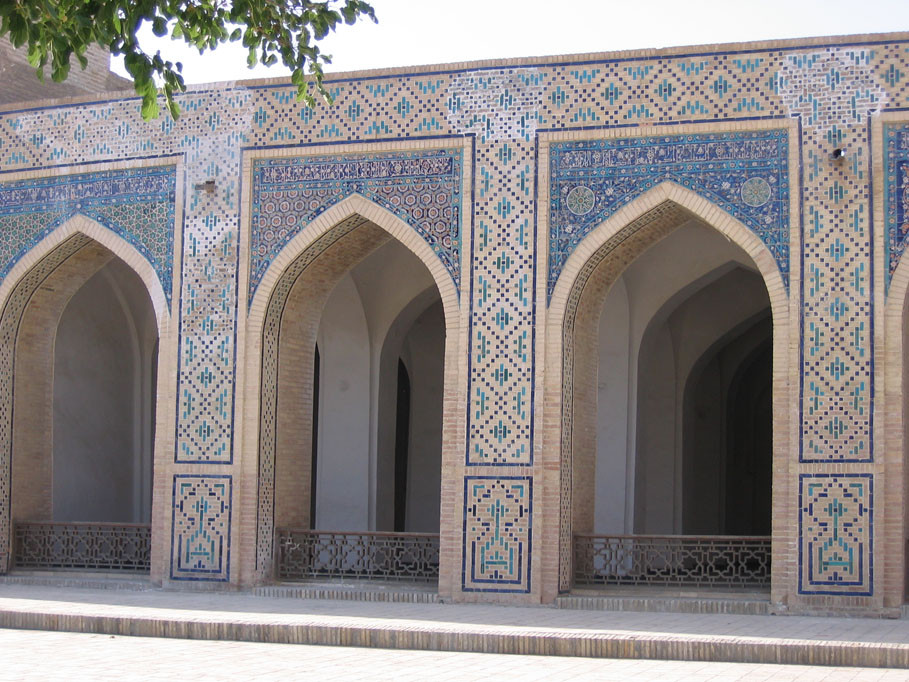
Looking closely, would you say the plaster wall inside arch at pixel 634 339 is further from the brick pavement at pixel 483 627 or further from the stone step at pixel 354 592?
the brick pavement at pixel 483 627

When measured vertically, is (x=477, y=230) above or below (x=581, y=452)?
above

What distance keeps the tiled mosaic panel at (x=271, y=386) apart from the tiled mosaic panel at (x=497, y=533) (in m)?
1.57

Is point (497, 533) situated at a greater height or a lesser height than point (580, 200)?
lesser

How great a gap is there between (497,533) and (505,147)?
256 centimetres

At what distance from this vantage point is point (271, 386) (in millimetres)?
10273

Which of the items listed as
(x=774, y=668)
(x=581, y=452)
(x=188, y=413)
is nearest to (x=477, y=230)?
(x=581, y=452)

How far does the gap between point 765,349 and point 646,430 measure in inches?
126

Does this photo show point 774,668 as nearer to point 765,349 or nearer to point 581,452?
point 581,452

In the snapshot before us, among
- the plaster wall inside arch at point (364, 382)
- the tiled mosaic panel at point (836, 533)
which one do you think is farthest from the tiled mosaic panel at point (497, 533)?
the plaster wall inside arch at point (364, 382)

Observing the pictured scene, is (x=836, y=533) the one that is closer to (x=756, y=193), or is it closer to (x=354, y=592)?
(x=756, y=193)

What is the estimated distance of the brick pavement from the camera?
6.79 meters

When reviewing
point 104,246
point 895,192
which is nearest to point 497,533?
point 895,192

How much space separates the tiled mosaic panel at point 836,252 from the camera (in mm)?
8797

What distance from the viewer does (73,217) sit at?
1070 centimetres
